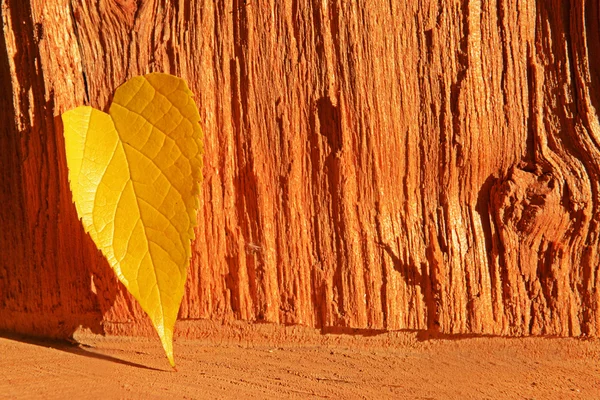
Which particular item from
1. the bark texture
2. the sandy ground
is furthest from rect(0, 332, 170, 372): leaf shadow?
the bark texture

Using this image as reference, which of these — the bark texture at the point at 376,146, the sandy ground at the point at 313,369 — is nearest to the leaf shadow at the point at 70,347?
the sandy ground at the point at 313,369

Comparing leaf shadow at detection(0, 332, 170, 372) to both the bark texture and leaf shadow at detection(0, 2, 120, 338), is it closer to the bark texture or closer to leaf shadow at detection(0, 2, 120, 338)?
leaf shadow at detection(0, 2, 120, 338)

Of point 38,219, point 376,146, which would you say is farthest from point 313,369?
point 38,219

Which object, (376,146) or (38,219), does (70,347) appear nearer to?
(38,219)

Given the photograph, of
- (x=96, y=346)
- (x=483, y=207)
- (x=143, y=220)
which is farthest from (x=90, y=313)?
(x=483, y=207)

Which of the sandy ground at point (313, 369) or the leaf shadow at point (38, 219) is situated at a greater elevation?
the leaf shadow at point (38, 219)

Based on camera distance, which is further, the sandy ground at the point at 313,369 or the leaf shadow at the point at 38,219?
the leaf shadow at the point at 38,219

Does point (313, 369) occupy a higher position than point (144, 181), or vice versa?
point (144, 181)

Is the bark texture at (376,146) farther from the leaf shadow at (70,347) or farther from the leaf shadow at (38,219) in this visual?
the leaf shadow at (70,347)
